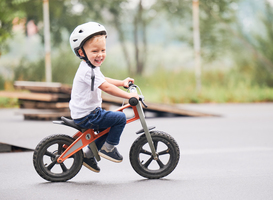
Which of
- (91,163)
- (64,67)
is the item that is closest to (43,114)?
(64,67)

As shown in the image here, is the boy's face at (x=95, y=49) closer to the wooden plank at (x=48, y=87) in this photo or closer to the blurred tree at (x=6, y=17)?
the wooden plank at (x=48, y=87)

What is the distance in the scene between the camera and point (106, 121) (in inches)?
176

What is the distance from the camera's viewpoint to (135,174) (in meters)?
5.09

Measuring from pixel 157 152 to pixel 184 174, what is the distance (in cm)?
58

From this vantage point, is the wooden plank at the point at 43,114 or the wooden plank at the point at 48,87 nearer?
the wooden plank at the point at 48,87

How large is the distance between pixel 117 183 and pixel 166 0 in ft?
51.7

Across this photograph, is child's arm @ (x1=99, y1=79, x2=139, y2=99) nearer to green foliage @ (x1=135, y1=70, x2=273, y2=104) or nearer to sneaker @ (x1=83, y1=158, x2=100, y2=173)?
sneaker @ (x1=83, y1=158, x2=100, y2=173)

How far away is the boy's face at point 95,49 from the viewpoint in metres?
4.41

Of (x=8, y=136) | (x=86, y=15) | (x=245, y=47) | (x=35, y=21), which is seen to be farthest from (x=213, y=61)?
(x=8, y=136)

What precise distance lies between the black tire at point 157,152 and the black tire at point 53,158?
1.92 feet

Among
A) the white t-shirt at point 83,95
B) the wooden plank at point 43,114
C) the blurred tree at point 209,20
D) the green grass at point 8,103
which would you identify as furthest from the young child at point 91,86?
the blurred tree at point 209,20

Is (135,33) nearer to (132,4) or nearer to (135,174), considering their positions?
(132,4)

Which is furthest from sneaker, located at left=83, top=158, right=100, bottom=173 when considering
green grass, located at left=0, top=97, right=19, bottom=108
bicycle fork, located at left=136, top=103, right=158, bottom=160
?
green grass, located at left=0, top=97, right=19, bottom=108

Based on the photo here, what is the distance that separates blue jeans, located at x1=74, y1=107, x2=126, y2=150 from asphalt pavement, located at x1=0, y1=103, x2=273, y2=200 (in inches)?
20.7
